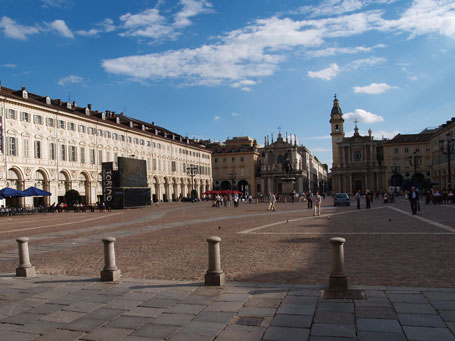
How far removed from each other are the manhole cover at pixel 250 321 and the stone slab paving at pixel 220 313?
0.04 feet

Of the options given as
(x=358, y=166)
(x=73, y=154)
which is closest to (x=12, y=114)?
(x=73, y=154)

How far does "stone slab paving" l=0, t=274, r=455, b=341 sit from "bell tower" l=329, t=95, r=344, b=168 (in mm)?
105027

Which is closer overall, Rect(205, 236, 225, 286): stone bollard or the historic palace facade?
→ Rect(205, 236, 225, 286): stone bollard

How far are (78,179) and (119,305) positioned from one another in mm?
48608

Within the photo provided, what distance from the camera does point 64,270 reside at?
30.9ft

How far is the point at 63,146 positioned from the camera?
163 ft

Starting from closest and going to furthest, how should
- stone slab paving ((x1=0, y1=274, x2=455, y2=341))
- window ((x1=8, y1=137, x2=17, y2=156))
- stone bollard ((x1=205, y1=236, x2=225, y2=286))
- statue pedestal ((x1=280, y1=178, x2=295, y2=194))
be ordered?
stone slab paving ((x1=0, y1=274, x2=455, y2=341)) → stone bollard ((x1=205, y1=236, x2=225, y2=286)) → window ((x1=8, y1=137, x2=17, y2=156)) → statue pedestal ((x1=280, y1=178, x2=295, y2=194))

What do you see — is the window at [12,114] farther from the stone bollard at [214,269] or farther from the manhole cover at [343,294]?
the manhole cover at [343,294]

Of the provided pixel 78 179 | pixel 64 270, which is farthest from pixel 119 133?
pixel 64 270

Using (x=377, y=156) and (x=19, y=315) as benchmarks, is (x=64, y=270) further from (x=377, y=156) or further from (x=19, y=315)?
(x=377, y=156)

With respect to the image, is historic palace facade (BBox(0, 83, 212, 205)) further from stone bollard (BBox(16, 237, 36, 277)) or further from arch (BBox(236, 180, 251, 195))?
arch (BBox(236, 180, 251, 195))

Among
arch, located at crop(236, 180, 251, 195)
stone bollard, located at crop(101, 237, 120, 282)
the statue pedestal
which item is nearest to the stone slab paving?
stone bollard, located at crop(101, 237, 120, 282)

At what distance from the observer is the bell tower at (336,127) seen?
356 feet

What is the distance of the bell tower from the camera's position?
109 m
